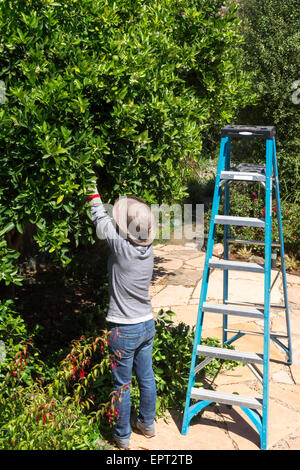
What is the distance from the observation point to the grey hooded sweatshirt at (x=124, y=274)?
3.62m

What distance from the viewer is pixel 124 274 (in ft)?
12.0

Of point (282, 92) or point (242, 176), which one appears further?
point (282, 92)

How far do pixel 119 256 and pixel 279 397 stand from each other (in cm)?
227

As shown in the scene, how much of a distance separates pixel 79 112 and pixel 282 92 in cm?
696

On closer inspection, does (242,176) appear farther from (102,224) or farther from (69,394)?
(69,394)

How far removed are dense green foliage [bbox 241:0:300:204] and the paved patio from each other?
236 cm

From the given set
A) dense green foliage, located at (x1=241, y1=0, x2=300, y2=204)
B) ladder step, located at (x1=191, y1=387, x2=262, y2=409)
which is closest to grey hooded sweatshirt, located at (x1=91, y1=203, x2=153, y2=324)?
ladder step, located at (x1=191, y1=387, x2=262, y2=409)

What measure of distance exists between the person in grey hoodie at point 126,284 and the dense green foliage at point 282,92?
6.54 meters

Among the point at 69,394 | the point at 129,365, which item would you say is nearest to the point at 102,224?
the point at 129,365

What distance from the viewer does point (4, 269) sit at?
3549 mm

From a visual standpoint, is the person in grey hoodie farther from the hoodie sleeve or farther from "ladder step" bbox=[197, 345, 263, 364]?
"ladder step" bbox=[197, 345, 263, 364]

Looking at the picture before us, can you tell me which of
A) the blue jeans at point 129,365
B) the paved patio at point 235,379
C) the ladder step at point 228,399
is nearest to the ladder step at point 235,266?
the blue jeans at point 129,365

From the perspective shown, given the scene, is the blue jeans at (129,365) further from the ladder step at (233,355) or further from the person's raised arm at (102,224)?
the person's raised arm at (102,224)

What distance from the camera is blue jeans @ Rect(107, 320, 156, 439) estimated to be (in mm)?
3629
